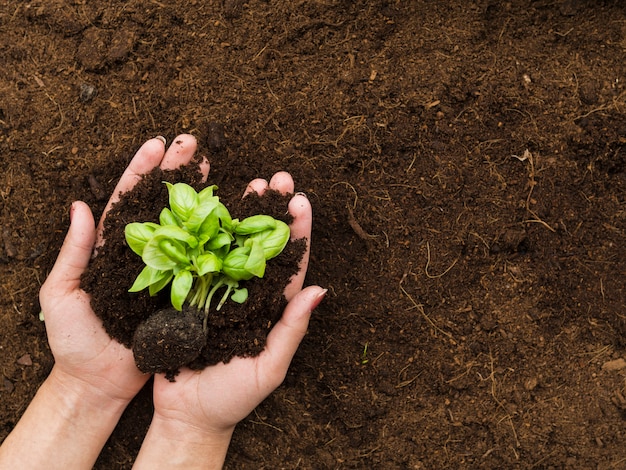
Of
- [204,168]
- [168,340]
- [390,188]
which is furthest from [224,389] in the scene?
[390,188]

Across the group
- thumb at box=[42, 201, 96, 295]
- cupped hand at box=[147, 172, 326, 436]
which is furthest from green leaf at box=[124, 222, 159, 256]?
cupped hand at box=[147, 172, 326, 436]

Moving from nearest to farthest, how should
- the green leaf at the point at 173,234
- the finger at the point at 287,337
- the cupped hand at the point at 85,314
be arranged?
1. the green leaf at the point at 173,234
2. the finger at the point at 287,337
3. the cupped hand at the point at 85,314

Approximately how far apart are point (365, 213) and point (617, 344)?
1302 millimetres

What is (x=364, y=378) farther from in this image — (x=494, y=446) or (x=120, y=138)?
(x=120, y=138)

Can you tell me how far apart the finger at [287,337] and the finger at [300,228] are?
6.0 inches

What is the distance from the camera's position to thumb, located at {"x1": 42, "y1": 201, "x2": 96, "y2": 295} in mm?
2678

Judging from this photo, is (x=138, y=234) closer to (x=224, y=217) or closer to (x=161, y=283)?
(x=161, y=283)

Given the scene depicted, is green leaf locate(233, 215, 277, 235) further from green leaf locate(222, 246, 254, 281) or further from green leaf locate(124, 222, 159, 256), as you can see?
green leaf locate(124, 222, 159, 256)

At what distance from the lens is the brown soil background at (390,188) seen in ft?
9.74

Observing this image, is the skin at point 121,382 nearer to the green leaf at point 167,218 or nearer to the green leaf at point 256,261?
the green leaf at point 256,261

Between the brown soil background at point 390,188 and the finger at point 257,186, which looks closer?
the finger at point 257,186

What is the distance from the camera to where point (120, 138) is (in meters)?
→ 3.01

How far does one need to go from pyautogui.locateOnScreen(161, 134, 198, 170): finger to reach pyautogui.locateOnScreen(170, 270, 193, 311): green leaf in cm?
60

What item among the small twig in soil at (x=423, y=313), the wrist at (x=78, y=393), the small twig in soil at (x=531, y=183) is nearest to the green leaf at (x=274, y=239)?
the small twig in soil at (x=423, y=313)
